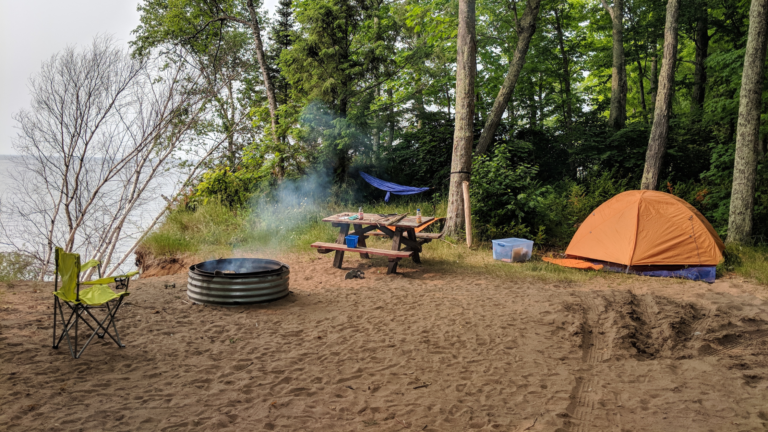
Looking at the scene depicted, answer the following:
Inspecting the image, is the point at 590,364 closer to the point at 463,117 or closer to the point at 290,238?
the point at 463,117

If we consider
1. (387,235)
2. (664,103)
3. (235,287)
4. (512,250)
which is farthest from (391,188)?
(235,287)

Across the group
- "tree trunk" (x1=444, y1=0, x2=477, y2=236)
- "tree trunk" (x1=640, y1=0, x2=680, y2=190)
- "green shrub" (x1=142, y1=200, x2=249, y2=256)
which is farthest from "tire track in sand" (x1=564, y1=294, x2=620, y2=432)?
"green shrub" (x1=142, y1=200, x2=249, y2=256)

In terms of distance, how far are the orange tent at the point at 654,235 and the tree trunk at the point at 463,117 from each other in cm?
239

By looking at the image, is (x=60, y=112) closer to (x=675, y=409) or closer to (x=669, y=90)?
(x=675, y=409)

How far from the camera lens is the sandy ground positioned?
2.55 meters

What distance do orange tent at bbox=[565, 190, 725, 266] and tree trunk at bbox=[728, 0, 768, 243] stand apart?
146 centimetres

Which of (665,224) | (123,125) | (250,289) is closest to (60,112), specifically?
(123,125)

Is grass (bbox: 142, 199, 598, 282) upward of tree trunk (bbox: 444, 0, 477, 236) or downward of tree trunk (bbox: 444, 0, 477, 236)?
downward

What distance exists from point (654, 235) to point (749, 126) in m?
3.03

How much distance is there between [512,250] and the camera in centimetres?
689

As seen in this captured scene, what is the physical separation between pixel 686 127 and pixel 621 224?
6692 mm

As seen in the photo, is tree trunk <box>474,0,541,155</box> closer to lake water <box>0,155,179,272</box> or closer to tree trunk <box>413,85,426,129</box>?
tree trunk <box>413,85,426,129</box>

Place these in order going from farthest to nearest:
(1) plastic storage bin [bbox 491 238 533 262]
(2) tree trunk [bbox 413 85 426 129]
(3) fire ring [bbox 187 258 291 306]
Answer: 1. (2) tree trunk [bbox 413 85 426 129]
2. (1) plastic storage bin [bbox 491 238 533 262]
3. (3) fire ring [bbox 187 258 291 306]

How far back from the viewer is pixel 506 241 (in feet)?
23.3
